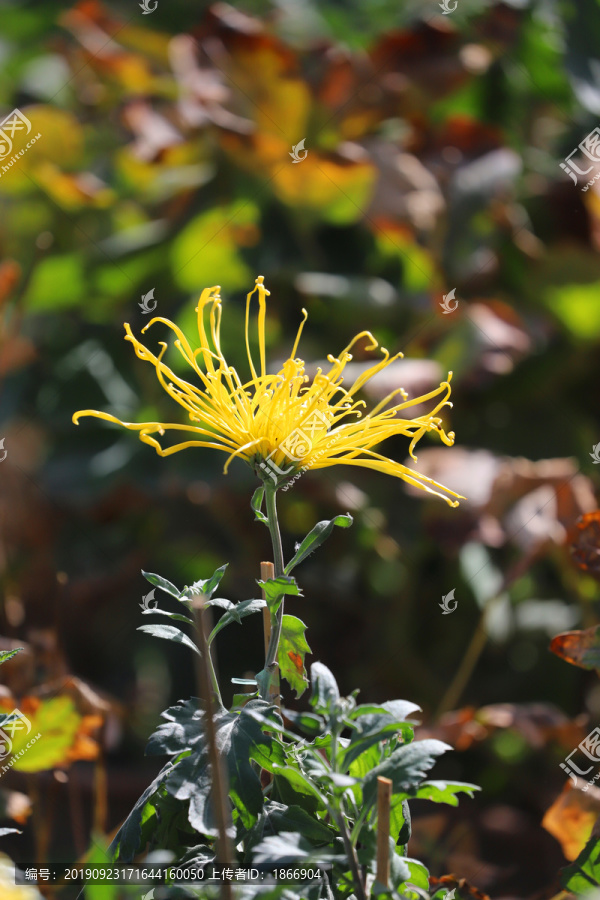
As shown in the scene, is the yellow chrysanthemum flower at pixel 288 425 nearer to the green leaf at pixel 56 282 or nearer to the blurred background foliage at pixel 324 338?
the blurred background foliage at pixel 324 338

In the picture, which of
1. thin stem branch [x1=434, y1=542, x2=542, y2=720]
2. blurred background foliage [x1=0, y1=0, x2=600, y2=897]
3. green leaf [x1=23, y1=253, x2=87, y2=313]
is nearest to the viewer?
thin stem branch [x1=434, y1=542, x2=542, y2=720]

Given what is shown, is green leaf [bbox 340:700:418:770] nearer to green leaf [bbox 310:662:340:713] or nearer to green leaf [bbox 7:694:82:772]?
green leaf [bbox 310:662:340:713]

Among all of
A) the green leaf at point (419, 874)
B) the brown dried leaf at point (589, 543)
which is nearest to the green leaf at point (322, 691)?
the green leaf at point (419, 874)

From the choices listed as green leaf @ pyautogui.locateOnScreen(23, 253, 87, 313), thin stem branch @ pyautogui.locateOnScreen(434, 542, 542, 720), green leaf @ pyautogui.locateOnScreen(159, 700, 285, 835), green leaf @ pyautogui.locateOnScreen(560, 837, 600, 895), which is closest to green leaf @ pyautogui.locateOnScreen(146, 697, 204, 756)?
green leaf @ pyautogui.locateOnScreen(159, 700, 285, 835)

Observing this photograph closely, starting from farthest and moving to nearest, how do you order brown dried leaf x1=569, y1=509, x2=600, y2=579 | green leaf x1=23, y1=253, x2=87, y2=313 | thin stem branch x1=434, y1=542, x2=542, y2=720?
green leaf x1=23, y1=253, x2=87, y2=313
thin stem branch x1=434, y1=542, x2=542, y2=720
brown dried leaf x1=569, y1=509, x2=600, y2=579

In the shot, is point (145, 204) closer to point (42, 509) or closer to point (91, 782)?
Result: point (42, 509)

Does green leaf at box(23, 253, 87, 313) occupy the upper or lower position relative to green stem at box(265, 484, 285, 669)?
lower

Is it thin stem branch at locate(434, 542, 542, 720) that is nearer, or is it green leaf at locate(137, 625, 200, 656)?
green leaf at locate(137, 625, 200, 656)

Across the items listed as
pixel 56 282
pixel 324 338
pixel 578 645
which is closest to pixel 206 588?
pixel 578 645
